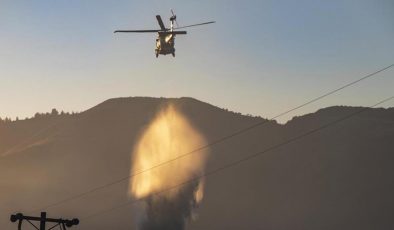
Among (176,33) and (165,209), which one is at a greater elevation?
(176,33)

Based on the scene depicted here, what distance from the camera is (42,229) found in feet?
115

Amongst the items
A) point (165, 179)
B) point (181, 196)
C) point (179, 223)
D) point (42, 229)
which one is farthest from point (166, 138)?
point (42, 229)

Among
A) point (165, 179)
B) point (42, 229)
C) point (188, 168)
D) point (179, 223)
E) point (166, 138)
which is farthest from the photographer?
point (188, 168)

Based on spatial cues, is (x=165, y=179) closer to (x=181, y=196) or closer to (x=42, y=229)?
(x=181, y=196)

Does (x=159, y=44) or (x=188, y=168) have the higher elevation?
(x=159, y=44)

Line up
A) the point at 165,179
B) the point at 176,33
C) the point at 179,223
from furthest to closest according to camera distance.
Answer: the point at 165,179 → the point at 179,223 → the point at 176,33

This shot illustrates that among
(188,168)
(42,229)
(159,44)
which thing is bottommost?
(188,168)

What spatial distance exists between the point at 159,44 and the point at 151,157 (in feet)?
329

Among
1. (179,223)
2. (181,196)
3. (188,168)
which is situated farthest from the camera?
(188,168)

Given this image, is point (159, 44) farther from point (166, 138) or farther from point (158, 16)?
point (166, 138)

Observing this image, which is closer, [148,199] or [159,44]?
[159,44]

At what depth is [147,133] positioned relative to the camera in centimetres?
14075

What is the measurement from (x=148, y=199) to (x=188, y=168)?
46685 mm

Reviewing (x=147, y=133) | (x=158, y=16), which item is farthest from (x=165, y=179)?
(x=158, y=16)
